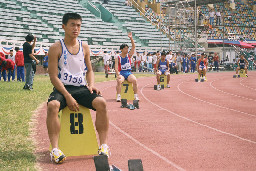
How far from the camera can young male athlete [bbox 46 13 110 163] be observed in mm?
5129

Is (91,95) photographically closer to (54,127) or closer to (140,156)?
(54,127)

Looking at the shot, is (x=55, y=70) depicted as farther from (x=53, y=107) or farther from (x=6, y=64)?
(x=6, y=64)

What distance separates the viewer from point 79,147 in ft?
17.3

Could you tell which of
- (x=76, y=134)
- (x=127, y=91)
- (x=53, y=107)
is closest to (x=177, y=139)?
(x=76, y=134)

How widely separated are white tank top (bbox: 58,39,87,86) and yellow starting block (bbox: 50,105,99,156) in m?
0.38

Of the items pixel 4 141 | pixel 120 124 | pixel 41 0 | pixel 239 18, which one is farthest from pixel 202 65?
pixel 239 18

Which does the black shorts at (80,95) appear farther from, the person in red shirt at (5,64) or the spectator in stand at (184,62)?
the spectator in stand at (184,62)

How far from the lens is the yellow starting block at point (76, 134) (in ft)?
17.2

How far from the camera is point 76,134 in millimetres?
5281

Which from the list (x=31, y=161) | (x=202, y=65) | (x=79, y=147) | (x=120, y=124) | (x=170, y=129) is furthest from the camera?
(x=202, y=65)

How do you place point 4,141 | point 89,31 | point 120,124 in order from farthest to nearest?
point 89,31 → point 120,124 → point 4,141

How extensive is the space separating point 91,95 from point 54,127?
2.09ft

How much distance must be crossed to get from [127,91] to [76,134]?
7.49 m

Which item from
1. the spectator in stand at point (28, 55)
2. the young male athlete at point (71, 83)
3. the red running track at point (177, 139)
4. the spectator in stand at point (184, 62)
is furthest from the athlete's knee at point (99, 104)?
the spectator in stand at point (184, 62)
